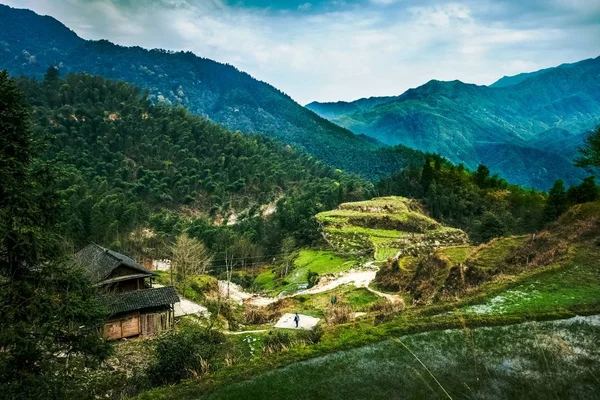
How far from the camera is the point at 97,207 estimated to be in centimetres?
7719

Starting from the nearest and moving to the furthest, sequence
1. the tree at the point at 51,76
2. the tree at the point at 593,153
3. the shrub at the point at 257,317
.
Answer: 1. the tree at the point at 593,153
2. the shrub at the point at 257,317
3. the tree at the point at 51,76

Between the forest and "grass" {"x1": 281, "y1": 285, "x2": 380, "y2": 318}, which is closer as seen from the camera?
the forest

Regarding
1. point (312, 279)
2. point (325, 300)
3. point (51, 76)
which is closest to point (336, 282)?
point (312, 279)

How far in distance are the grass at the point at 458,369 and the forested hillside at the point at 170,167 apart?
81205 mm

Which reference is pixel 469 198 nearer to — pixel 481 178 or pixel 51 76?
pixel 481 178

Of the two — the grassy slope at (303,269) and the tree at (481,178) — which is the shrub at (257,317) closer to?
the grassy slope at (303,269)

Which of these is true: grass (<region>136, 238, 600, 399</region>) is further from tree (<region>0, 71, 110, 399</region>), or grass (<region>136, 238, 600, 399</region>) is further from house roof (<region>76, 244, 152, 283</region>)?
house roof (<region>76, 244, 152, 283</region>)

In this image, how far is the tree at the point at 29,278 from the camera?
1352 centimetres

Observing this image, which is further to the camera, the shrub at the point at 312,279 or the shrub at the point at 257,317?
the shrub at the point at 312,279

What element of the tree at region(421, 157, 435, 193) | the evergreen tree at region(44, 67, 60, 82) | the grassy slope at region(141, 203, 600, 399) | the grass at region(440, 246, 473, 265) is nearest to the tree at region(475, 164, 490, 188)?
the tree at region(421, 157, 435, 193)

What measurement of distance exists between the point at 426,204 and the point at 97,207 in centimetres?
7057

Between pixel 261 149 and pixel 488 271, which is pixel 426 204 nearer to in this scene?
pixel 488 271

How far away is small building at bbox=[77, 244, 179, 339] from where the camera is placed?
100 feet

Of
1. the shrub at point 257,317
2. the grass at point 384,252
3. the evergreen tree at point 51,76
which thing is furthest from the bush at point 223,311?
the evergreen tree at point 51,76
